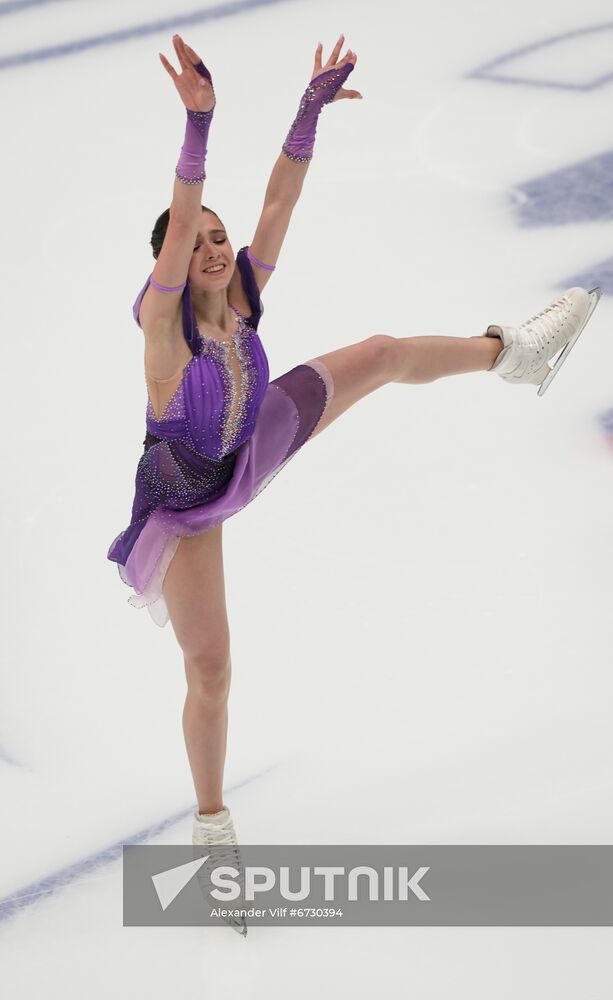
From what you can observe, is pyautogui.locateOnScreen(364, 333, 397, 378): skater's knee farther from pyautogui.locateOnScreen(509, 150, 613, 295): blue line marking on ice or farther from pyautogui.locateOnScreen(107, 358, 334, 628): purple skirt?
pyautogui.locateOnScreen(509, 150, 613, 295): blue line marking on ice

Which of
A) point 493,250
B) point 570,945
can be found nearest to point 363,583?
point 570,945

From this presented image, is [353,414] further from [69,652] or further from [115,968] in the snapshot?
[115,968]

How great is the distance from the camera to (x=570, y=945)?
276 cm

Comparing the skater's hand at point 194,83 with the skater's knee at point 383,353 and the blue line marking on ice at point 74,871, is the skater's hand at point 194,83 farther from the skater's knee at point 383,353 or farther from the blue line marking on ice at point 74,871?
the blue line marking on ice at point 74,871

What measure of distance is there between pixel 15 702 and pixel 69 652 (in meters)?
0.20

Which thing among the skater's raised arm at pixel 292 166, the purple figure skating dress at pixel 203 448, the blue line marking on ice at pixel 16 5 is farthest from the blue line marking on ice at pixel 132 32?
the purple figure skating dress at pixel 203 448

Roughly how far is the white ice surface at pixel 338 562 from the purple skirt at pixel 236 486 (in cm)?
60

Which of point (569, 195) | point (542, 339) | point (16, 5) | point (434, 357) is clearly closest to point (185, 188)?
point (434, 357)

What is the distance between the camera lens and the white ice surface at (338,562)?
288 cm

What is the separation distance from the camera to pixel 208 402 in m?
2.71

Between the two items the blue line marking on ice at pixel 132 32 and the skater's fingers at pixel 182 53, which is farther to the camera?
the blue line marking on ice at pixel 132 32

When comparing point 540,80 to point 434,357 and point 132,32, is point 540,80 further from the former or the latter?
point 434,357

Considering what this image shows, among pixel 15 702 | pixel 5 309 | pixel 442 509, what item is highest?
pixel 5 309

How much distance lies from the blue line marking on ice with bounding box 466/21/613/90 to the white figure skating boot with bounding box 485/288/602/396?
303 centimetres
